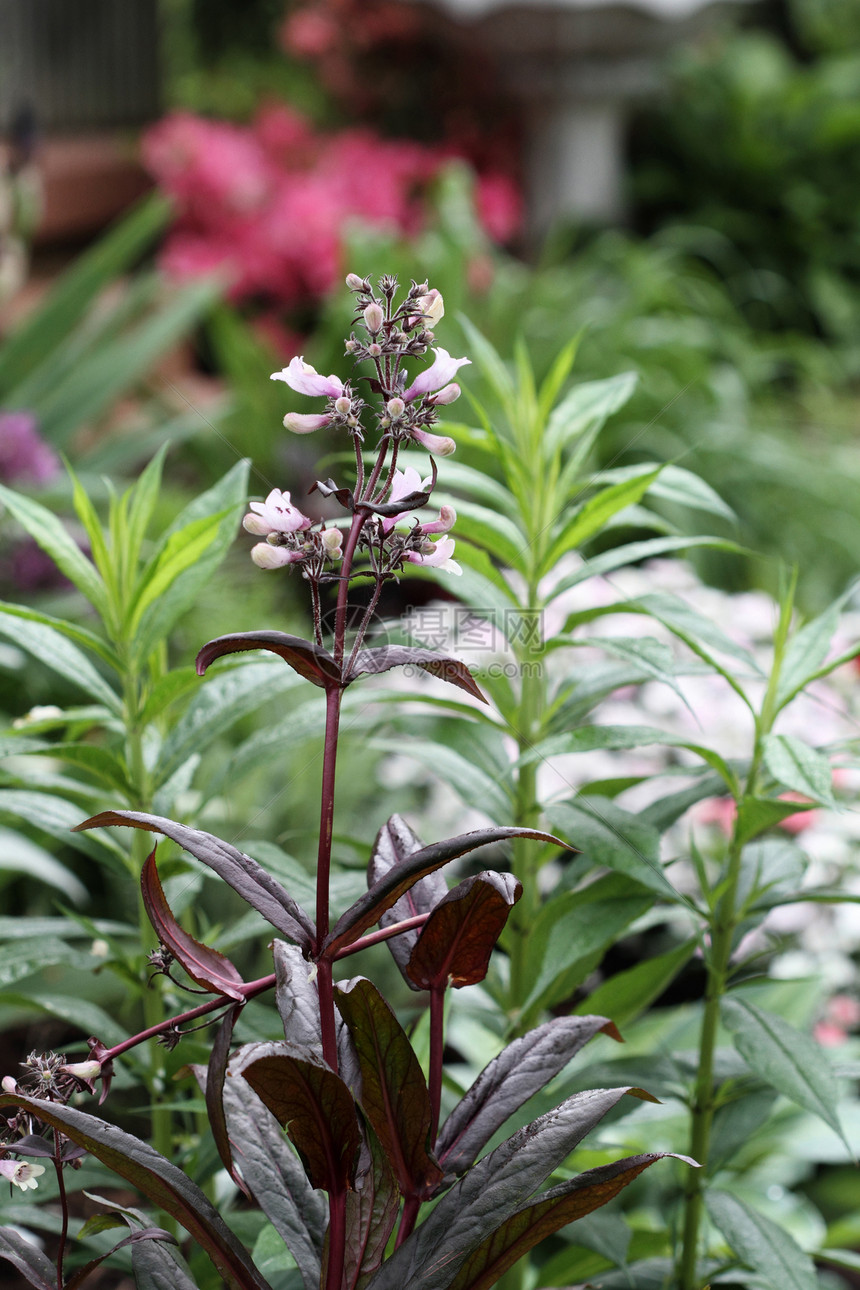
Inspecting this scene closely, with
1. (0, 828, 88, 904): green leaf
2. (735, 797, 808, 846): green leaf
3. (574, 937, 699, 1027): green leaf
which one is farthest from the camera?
(0, 828, 88, 904): green leaf

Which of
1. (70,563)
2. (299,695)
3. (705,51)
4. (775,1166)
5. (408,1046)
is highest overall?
(705,51)

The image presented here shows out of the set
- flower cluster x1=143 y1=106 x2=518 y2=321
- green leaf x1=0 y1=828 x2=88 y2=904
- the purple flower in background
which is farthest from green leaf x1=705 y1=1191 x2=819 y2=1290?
flower cluster x1=143 y1=106 x2=518 y2=321

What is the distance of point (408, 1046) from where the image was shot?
551 millimetres

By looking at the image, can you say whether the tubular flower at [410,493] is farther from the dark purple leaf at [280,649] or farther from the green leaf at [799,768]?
the green leaf at [799,768]

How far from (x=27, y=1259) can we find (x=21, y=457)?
126cm

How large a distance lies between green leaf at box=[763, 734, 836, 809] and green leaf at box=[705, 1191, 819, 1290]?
0.29 metres

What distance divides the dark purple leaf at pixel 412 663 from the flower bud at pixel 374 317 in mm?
136

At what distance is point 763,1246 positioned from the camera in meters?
0.71

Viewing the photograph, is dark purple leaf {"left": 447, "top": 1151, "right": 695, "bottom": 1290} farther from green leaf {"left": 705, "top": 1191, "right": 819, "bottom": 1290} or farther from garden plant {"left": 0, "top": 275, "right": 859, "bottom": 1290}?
green leaf {"left": 705, "top": 1191, "right": 819, "bottom": 1290}

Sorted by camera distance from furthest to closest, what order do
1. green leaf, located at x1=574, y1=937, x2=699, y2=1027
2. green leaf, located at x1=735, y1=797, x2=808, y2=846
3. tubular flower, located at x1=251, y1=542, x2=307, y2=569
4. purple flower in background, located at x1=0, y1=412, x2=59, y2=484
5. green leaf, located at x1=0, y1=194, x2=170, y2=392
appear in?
1. green leaf, located at x1=0, y1=194, x2=170, y2=392
2. purple flower in background, located at x1=0, y1=412, x2=59, y2=484
3. green leaf, located at x1=574, y1=937, x2=699, y2=1027
4. green leaf, located at x1=735, y1=797, x2=808, y2=846
5. tubular flower, located at x1=251, y1=542, x2=307, y2=569

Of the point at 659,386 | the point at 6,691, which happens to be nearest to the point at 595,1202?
the point at 6,691

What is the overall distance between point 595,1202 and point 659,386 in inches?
81.0

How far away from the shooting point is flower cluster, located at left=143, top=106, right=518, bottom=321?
10.5 feet

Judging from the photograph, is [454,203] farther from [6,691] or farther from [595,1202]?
[595,1202]
